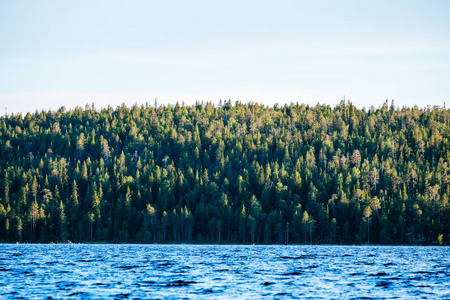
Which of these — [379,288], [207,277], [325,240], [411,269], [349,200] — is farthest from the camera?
[349,200]

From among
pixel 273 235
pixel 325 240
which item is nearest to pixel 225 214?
pixel 273 235

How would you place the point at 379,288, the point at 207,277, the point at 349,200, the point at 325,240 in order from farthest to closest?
1. the point at 349,200
2. the point at 325,240
3. the point at 207,277
4. the point at 379,288

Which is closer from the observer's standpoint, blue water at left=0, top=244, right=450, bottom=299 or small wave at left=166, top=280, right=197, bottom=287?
blue water at left=0, top=244, right=450, bottom=299

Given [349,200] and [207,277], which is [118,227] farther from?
[207,277]

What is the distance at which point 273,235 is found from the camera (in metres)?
181

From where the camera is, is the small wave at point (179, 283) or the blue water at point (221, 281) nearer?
the blue water at point (221, 281)

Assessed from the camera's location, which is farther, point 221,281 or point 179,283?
point 221,281

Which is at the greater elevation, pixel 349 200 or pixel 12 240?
pixel 349 200

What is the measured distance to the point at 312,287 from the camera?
47469mm

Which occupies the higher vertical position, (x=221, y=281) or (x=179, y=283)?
(x=179, y=283)

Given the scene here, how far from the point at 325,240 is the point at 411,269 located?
110279 mm

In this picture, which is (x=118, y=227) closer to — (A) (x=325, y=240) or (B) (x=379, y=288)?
(A) (x=325, y=240)

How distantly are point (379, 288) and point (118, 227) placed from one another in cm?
14446

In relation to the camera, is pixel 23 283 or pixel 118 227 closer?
pixel 23 283
